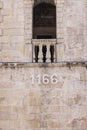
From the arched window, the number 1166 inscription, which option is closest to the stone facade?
the number 1166 inscription

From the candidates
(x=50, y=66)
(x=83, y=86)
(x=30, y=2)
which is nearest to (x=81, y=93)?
(x=83, y=86)

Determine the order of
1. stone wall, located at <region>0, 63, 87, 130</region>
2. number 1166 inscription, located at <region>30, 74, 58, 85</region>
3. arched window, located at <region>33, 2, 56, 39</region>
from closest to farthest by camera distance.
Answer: stone wall, located at <region>0, 63, 87, 130</region>, number 1166 inscription, located at <region>30, 74, 58, 85</region>, arched window, located at <region>33, 2, 56, 39</region>

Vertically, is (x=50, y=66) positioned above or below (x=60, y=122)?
above

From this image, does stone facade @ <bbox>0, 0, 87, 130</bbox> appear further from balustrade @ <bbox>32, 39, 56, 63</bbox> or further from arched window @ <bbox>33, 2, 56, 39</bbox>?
arched window @ <bbox>33, 2, 56, 39</bbox>

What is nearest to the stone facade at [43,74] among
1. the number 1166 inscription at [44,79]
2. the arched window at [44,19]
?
the number 1166 inscription at [44,79]

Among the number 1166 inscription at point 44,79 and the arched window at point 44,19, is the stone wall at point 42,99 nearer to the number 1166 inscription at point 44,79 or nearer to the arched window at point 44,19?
the number 1166 inscription at point 44,79

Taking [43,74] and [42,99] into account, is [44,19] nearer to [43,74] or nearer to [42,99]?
[43,74]

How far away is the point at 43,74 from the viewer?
14.6m

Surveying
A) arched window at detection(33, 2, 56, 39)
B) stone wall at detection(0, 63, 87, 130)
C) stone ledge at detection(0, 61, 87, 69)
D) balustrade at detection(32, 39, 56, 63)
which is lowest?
stone wall at detection(0, 63, 87, 130)

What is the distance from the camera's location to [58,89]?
14508 millimetres

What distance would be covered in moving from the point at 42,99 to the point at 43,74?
0.73m

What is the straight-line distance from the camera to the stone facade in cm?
1434

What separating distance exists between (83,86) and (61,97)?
2.30 feet

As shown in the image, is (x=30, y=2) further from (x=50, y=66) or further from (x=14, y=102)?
(x=14, y=102)
